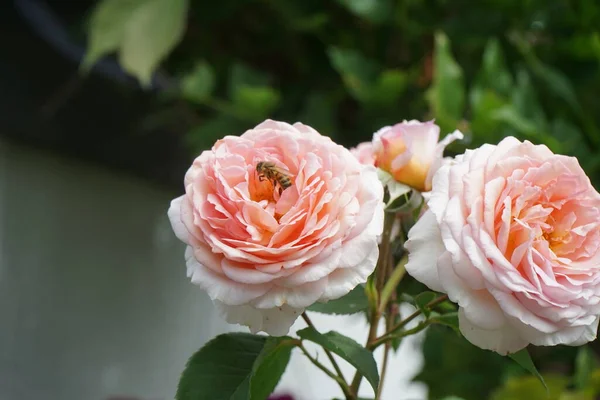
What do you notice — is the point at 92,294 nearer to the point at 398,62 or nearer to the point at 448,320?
the point at 398,62

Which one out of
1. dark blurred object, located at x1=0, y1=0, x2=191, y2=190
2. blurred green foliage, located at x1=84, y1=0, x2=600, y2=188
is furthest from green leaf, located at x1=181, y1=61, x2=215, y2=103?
dark blurred object, located at x1=0, y1=0, x2=191, y2=190

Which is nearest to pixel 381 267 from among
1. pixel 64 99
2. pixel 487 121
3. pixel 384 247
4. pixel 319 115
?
pixel 384 247

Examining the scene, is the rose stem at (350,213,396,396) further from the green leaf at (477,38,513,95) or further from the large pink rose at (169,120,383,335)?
the green leaf at (477,38,513,95)

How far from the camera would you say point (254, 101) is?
0.64m

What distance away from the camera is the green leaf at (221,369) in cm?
28

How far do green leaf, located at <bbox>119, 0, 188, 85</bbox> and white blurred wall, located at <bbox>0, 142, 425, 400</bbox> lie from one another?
27 cm

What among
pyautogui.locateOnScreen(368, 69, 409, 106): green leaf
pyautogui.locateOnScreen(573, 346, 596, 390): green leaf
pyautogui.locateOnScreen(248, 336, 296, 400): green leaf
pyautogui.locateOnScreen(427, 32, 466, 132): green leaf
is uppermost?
pyautogui.locateOnScreen(368, 69, 409, 106): green leaf

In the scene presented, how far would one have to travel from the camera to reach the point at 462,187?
0.24 m

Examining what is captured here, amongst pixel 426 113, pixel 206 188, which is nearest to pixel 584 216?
pixel 206 188

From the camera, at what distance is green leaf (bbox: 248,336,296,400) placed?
0.29 m

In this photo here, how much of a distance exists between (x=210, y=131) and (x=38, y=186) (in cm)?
33

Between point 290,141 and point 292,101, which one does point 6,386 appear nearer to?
point 292,101

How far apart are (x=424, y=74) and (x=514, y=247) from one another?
1.62 feet

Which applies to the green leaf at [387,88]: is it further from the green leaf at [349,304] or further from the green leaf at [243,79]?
the green leaf at [349,304]
